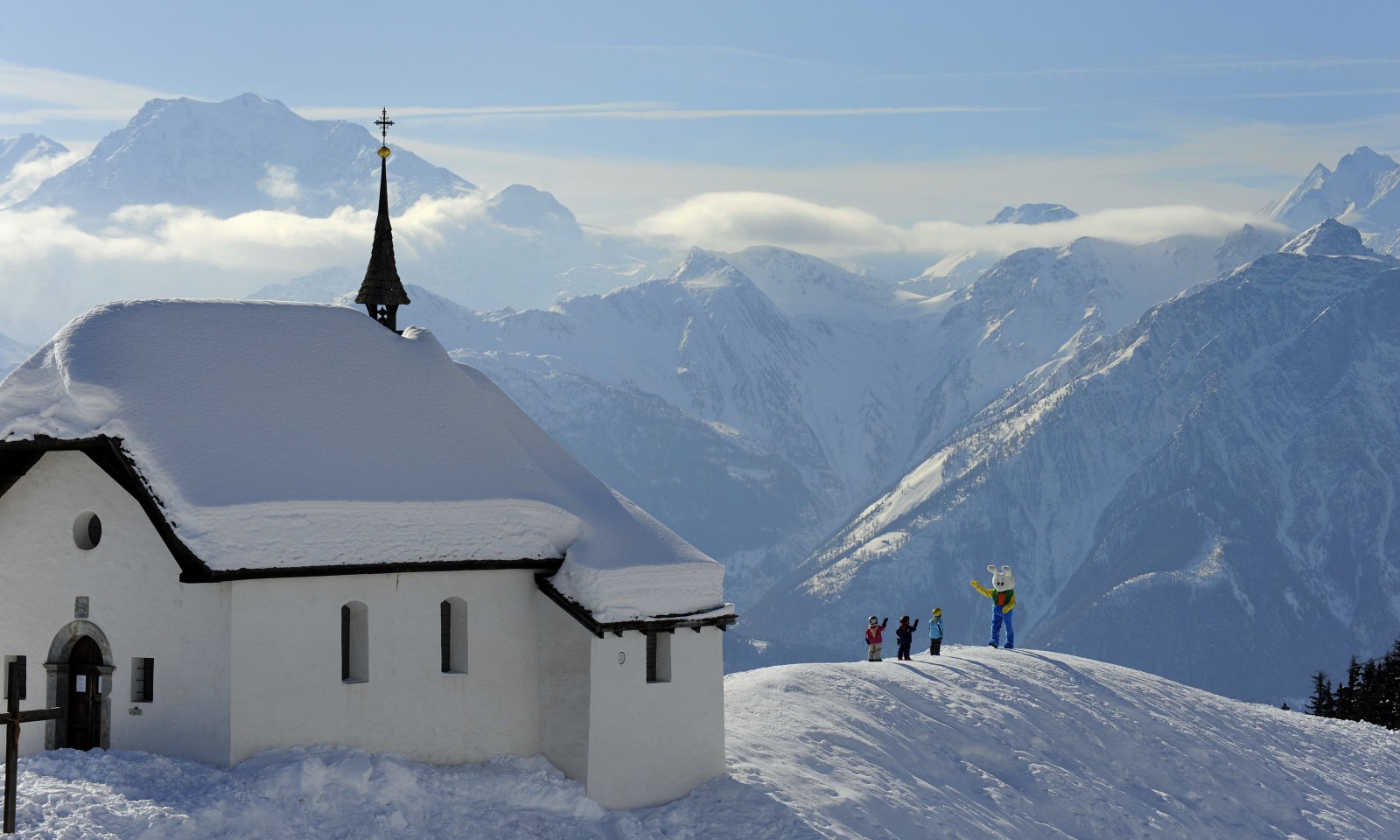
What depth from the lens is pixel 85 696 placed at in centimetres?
3772

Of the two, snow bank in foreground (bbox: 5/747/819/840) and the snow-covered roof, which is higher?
the snow-covered roof

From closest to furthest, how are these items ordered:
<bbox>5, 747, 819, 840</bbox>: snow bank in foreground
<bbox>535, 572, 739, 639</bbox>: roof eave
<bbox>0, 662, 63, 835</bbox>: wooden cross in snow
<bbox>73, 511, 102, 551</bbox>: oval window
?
<bbox>0, 662, 63, 835</bbox>: wooden cross in snow
<bbox>5, 747, 819, 840</bbox>: snow bank in foreground
<bbox>73, 511, 102, 551</bbox>: oval window
<bbox>535, 572, 739, 639</bbox>: roof eave

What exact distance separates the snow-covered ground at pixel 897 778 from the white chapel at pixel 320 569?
122 centimetres

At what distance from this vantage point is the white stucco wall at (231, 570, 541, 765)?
1441 inches

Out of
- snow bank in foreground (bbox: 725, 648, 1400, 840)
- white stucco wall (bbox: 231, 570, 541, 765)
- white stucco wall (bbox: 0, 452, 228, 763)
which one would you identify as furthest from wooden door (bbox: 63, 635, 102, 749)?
snow bank in foreground (bbox: 725, 648, 1400, 840)

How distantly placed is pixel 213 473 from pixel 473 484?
6351 millimetres

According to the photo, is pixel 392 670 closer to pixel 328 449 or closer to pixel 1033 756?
pixel 328 449

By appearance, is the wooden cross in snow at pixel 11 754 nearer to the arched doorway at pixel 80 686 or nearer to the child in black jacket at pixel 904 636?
the arched doorway at pixel 80 686

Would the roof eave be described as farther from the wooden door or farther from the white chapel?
the wooden door

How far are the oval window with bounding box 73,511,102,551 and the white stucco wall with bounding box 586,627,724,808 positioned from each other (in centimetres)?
1185

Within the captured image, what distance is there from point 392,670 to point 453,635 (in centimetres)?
213

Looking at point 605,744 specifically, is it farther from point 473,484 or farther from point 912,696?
point 912,696

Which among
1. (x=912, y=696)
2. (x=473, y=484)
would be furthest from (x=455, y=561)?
(x=912, y=696)

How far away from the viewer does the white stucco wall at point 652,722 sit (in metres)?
40.0
